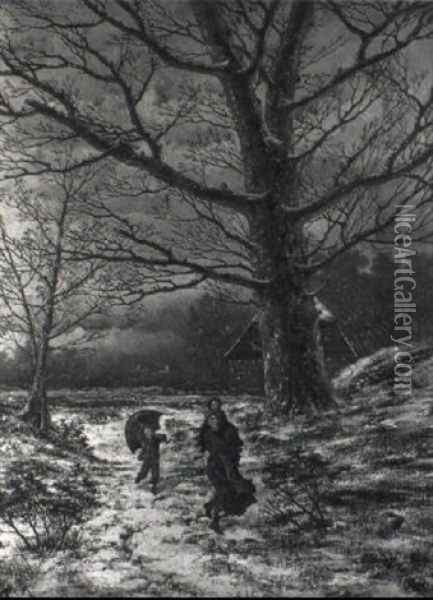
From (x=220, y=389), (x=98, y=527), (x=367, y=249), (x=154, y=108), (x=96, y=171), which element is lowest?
(x=98, y=527)

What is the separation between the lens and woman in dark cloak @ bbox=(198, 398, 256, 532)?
213 inches

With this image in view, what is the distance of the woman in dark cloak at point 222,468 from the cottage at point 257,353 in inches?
30.2

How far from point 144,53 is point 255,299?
11.6ft

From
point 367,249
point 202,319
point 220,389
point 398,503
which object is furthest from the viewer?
point 367,249

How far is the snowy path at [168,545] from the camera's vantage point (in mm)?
4523

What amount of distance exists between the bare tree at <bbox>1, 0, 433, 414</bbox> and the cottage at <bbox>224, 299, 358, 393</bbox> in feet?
0.63

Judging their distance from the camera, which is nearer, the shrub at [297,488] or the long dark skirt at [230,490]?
the shrub at [297,488]

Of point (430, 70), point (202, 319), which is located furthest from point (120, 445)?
point (430, 70)

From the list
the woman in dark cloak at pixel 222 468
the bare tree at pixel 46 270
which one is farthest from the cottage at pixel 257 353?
the bare tree at pixel 46 270

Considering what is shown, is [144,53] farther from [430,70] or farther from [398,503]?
[398,503]

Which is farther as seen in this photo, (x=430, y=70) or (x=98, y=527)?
(x=430, y=70)

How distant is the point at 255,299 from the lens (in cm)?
752

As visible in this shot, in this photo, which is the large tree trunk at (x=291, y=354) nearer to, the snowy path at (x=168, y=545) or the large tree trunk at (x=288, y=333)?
the large tree trunk at (x=288, y=333)

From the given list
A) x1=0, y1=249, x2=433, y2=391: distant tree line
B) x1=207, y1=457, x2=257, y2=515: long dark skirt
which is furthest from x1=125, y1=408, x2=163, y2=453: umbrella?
x1=207, y1=457, x2=257, y2=515: long dark skirt
